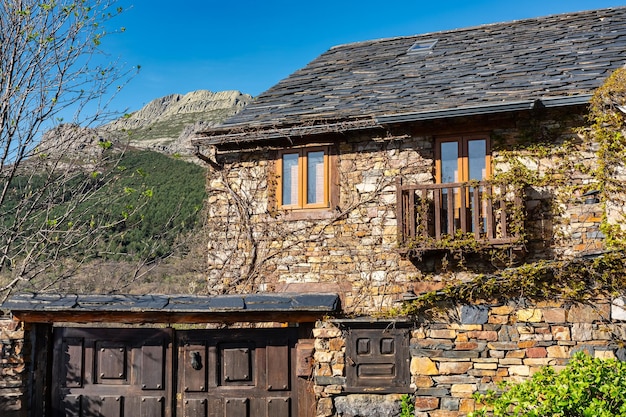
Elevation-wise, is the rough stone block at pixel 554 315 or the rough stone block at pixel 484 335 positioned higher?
the rough stone block at pixel 554 315

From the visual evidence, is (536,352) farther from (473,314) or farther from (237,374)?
(237,374)

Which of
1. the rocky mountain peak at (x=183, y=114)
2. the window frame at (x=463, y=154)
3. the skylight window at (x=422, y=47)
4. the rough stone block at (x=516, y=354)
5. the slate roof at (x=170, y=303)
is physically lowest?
the rough stone block at (x=516, y=354)

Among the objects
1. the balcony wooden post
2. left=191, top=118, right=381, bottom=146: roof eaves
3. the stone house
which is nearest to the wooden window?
the stone house

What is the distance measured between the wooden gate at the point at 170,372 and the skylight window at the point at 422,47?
7912 millimetres

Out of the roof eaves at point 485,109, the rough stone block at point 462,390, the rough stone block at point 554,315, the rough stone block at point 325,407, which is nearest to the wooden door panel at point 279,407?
the rough stone block at point 325,407

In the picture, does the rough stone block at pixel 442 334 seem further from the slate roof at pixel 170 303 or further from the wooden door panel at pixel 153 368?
the wooden door panel at pixel 153 368

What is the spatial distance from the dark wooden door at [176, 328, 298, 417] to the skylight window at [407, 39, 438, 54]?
7.93 meters

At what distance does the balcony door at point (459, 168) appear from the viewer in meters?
10.9

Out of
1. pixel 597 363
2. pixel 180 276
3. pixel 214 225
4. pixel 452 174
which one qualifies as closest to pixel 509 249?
pixel 452 174

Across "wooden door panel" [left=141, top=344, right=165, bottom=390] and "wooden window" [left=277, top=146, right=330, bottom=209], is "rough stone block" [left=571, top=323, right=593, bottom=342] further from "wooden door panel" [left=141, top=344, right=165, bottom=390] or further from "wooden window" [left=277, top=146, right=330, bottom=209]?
"wooden window" [left=277, top=146, right=330, bottom=209]

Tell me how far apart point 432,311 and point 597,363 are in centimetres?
174

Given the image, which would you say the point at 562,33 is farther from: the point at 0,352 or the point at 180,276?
the point at 180,276

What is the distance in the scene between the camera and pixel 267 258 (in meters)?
12.1

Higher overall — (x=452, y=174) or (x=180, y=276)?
(x=452, y=174)
